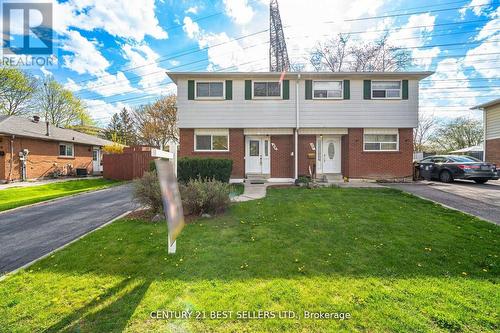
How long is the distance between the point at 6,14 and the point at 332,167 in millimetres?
16916

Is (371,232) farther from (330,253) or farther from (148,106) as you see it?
(148,106)

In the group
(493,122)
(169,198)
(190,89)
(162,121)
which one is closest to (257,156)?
(190,89)

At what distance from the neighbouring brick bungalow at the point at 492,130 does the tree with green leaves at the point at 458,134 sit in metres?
16.4

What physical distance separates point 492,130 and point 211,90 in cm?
2004

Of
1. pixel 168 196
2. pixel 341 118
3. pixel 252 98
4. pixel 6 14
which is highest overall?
pixel 6 14

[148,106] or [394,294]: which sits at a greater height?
[148,106]

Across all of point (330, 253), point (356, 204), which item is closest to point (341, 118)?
point (356, 204)

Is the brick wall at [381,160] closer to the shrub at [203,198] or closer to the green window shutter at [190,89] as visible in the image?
the shrub at [203,198]

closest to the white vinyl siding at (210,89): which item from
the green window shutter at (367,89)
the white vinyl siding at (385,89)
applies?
the green window shutter at (367,89)

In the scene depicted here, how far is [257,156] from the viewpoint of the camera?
42.2ft

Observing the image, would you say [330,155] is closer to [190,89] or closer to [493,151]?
[190,89]

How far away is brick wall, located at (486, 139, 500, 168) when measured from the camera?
50.3 ft

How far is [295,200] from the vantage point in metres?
7.62

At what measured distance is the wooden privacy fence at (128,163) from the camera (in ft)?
51.3
